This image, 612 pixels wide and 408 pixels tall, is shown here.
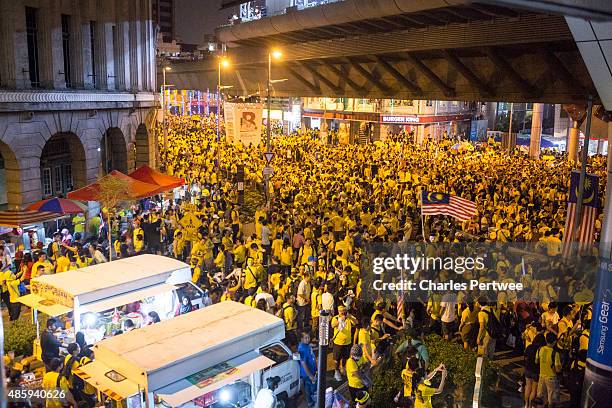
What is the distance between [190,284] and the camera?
12.6 meters

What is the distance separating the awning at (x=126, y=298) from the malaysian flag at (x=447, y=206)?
7044mm

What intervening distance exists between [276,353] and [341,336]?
136 centimetres

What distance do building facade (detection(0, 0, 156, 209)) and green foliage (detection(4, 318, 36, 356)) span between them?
874 cm

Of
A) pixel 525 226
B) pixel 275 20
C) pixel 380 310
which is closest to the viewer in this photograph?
pixel 380 310

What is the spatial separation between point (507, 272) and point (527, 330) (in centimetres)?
305

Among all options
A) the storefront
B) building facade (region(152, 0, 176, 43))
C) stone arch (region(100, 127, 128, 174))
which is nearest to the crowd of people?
stone arch (region(100, 127, 128, 174))

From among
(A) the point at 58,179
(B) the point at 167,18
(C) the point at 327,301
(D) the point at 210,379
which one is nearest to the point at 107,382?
(D) the point at 210,379

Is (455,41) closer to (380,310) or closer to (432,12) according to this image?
(432,12)

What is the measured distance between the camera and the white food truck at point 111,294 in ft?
34.8

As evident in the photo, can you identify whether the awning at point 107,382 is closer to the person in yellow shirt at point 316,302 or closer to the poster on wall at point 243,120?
the person in yellow shirt at point 316,302

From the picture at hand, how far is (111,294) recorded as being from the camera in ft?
35.7

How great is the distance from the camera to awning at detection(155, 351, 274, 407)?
7.60 metres

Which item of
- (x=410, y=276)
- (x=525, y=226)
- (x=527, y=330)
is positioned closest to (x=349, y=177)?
(x=525, y=226)

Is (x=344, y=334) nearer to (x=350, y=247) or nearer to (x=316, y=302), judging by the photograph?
(x=316, y=302)
